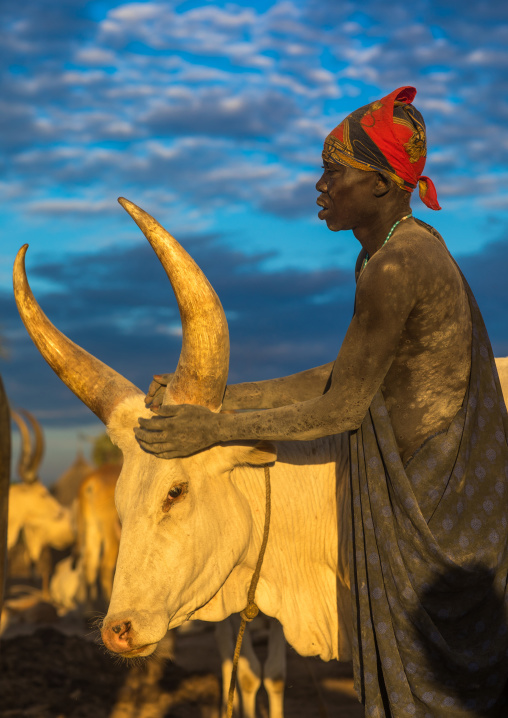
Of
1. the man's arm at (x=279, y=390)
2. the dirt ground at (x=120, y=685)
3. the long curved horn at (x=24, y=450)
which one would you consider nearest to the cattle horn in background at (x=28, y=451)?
the long curved horn at (x=24, y=450)

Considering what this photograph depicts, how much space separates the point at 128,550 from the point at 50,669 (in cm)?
477

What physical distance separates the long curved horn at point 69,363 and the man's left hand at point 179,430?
507 millimetres

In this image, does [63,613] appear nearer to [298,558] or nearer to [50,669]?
[50,669]

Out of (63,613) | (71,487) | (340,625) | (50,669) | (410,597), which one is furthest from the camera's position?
(71,487)

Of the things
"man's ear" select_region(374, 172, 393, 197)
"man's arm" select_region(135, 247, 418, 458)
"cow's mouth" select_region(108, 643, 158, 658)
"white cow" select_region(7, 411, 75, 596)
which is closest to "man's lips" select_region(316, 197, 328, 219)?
"man's ear" select_region(374, 172, 393, 197)

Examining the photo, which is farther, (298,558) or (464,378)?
(298,558)

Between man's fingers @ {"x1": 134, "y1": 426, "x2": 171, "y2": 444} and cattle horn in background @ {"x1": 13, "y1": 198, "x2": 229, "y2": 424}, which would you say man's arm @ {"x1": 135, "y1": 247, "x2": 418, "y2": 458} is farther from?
cattle horn in background @ {"x1": 13, "y1": 198, "x2": 229, "y2": 424}

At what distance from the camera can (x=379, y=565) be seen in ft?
8.77

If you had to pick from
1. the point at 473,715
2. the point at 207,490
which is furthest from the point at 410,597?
the point at 207,490

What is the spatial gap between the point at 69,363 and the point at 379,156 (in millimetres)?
1526

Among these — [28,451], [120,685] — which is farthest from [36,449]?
[120,685]

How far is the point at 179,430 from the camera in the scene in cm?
267

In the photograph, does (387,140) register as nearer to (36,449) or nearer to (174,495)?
(174,495)

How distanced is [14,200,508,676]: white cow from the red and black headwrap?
0.75 meters
